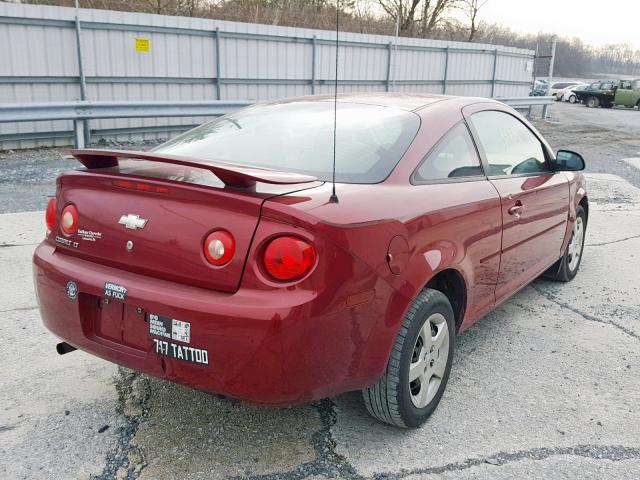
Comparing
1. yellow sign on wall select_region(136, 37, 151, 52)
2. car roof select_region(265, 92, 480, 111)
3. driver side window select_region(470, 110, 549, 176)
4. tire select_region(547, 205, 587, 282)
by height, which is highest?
yellow sign on wall select_region(136, 37, 151, 52)

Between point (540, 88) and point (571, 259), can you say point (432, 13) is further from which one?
point (571, 259)

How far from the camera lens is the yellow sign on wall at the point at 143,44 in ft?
40.4

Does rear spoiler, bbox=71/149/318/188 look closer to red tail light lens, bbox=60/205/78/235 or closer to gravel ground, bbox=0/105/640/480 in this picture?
red tail light lens, bbox=60/205/78/235

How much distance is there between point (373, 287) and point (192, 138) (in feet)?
5.27

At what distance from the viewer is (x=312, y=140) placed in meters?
3.03

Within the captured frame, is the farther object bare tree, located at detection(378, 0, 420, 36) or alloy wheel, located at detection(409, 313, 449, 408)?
bare tree, located at detection(378, 0, 420, 36)

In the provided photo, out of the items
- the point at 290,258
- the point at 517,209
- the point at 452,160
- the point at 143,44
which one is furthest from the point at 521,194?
the point at 143,44

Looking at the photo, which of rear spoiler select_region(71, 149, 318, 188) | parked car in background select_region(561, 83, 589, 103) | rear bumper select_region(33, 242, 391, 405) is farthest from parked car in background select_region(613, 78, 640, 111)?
rear bumper select_region(33, 242, 391, 405)

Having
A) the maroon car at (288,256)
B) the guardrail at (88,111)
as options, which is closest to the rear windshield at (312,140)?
the maroon car at (288,256)

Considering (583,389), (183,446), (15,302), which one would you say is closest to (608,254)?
(583,389)

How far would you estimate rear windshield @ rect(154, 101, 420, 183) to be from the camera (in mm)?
2799

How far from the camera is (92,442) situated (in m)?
2.66

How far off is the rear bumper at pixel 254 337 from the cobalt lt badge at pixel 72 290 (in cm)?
2

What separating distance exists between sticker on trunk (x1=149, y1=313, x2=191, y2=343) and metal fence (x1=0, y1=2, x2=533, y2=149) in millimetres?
9588
